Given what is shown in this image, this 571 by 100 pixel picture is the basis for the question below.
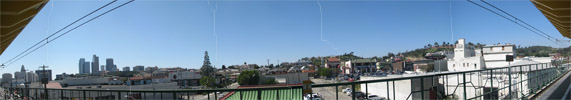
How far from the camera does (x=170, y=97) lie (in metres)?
3.08

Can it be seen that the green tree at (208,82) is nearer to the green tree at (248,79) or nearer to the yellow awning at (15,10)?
the green tree at (248,79)

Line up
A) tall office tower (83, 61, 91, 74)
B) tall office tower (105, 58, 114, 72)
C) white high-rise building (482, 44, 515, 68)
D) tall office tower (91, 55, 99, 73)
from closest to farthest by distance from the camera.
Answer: tall office tower (83, 61, 91, 74) → white high-rise building (482, 44, 515, 68) → tall office tower (91, 55, 99, 73) → tall office tower (105, 58, 114, 72)

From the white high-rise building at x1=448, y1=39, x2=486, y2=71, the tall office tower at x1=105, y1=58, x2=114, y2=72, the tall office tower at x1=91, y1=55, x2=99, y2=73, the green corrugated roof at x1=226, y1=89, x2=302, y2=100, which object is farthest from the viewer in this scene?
the tall office tower at x1=105, y1=58, x2=114, y2=72

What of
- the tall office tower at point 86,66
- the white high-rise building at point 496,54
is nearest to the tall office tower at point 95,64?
the tall office tower at point 86,66

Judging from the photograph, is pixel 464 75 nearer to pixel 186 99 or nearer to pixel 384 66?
pixel 186 99

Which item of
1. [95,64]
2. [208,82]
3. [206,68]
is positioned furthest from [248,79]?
[95,64]

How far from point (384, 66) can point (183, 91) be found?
8021cm

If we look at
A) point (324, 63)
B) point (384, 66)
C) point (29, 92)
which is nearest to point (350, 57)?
point (324, 63)

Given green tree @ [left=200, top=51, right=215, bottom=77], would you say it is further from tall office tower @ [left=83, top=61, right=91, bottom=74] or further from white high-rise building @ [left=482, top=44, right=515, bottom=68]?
white high-rise building @ [left=482, top=44, right=515, bottom=68]

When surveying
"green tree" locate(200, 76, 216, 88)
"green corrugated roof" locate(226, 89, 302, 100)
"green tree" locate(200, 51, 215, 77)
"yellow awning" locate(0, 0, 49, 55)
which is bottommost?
"green tree" locate(200, 76, 216, 88)

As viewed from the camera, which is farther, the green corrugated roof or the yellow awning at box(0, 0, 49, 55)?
the green corrugated roof

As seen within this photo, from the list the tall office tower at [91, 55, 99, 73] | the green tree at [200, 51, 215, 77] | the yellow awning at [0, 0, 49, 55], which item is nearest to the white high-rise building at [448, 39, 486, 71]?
the green tree at [200, 51, 215, 77]

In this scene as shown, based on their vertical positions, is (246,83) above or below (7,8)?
below

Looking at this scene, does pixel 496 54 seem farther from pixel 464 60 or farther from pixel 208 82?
pixel 208 82
